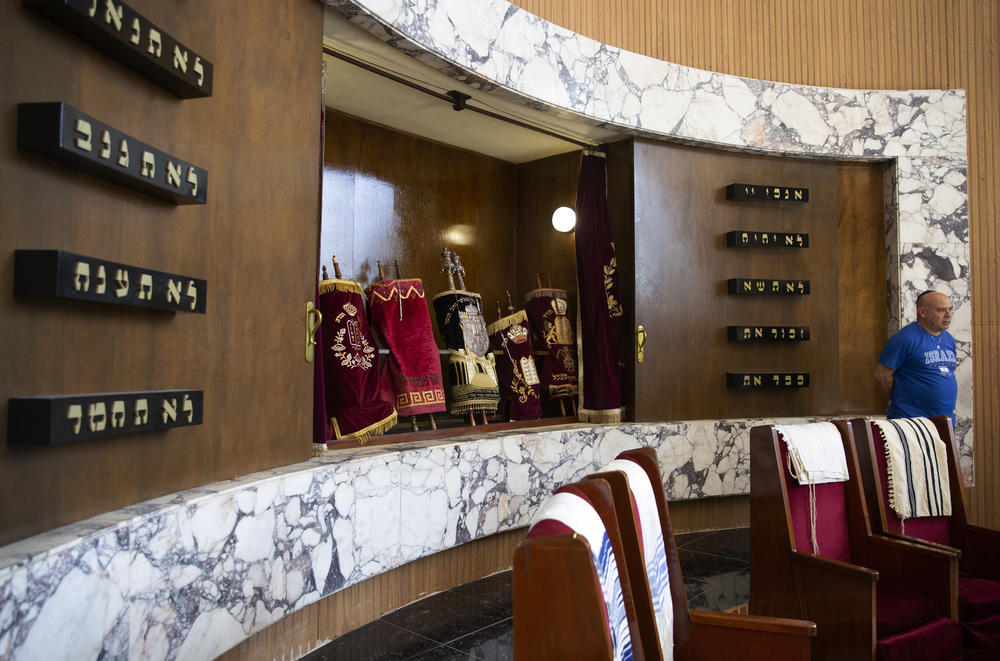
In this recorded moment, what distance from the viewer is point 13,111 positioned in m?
1.38

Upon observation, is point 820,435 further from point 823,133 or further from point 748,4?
point 748,4

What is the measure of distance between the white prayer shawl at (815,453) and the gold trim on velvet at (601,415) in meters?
1.74

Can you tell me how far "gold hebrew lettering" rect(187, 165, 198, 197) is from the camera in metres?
1.83

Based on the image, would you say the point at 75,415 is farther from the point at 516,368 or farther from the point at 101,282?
the point at 516,368

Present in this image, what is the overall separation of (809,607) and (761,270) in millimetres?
2923

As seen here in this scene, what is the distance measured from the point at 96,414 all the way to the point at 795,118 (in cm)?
447

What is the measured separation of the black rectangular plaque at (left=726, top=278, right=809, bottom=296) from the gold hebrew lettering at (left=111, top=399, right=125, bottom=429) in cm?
378

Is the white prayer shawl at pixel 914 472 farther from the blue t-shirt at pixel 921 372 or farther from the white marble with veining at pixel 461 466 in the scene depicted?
the white marble with veining at pixel 461 466

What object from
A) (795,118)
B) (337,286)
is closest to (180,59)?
(337,286)

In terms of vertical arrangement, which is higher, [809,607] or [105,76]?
[105,76]

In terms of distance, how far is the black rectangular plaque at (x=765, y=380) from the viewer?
449cm

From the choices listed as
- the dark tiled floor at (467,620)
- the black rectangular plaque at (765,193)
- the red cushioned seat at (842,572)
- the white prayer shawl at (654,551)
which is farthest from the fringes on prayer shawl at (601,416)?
the white prayer shawl at (654,551)

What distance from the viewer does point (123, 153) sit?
1.58 m

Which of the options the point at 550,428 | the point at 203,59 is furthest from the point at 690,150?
the point at 203,59
